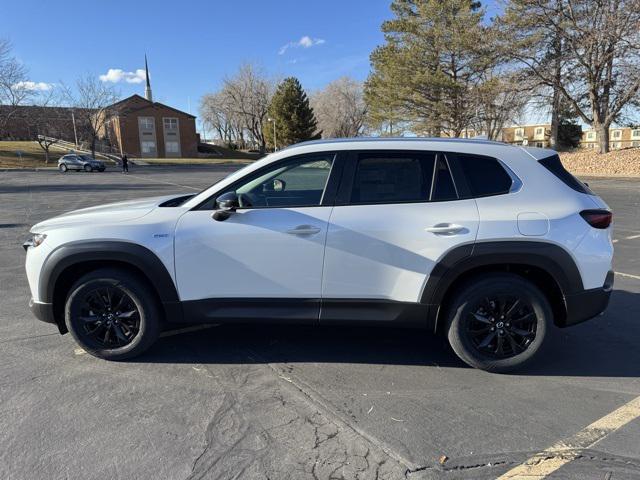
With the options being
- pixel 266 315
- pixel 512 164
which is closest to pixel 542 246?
pixel 512 164

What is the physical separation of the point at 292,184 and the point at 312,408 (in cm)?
174

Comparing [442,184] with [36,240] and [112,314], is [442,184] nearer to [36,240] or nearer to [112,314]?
[112,314]

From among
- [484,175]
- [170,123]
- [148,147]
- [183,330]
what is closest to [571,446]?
[484,175]

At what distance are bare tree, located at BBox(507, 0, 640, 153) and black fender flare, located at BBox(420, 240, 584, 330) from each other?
87.5 feet

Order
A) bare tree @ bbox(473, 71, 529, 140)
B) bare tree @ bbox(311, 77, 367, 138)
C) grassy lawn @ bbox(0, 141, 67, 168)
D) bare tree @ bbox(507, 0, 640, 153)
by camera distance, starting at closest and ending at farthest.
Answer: bare tree @ bbox(507, 0, 640, 153) → bare tree @ bbox(473, 71, 529, 140) → grassy lawn @ bbox(0, 141, 67, 168) → bare tree @ bbox(311, 77, 367, 138)

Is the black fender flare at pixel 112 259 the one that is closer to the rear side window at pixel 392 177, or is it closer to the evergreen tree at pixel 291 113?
the rear side window at pixel 392 177

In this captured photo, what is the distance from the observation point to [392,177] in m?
3.50

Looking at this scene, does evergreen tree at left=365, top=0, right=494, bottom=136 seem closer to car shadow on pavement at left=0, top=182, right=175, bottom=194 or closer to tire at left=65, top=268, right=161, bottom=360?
car shadow on pavement at left=0, top=182, right=175, bottom=194

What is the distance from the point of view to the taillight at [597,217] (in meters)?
3.34

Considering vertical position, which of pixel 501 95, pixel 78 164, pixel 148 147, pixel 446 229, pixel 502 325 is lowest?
pixel 502 325

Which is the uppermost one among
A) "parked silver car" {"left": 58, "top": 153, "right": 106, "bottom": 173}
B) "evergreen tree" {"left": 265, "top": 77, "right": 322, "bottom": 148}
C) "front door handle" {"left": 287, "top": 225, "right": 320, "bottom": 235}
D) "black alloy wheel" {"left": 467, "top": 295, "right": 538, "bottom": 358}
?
"evergreen tree" {"left": 265, "top": 77, "right": 322, "bottom": 148}

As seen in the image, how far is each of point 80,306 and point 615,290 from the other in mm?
A: 5791

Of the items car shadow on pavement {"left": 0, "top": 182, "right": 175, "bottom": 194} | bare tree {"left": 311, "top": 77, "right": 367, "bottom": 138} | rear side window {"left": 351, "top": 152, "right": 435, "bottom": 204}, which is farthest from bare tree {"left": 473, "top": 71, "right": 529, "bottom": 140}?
bare tree {"left": 311, "top": 77, "right": 367, "bottom": 138}

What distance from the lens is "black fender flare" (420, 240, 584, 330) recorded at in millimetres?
3275
